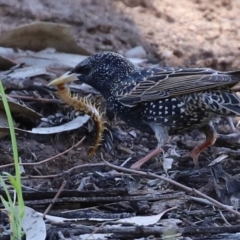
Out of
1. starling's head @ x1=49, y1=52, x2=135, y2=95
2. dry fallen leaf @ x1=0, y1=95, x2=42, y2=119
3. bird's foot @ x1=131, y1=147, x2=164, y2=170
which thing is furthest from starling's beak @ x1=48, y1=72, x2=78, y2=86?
bird's foot @ x1=131, y1=147, x2=164, y2=170

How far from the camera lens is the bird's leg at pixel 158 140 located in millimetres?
5125

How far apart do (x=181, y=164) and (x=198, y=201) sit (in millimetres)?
806

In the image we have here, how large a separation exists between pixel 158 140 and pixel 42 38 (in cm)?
189

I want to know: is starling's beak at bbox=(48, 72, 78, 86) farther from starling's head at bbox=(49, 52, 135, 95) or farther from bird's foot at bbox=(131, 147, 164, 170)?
bird's foot at bbox=(131, 147, 164, 170)

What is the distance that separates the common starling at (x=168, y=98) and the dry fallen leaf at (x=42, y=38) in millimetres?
1108

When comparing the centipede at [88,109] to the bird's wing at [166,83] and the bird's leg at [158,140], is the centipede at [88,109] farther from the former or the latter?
the bird's leg at [158,140]

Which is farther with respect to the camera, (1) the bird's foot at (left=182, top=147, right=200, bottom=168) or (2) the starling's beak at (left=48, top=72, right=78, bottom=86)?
(2) the starling's beak at (left=48, top=72, right=78, bottom=86)

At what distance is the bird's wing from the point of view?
5.16 metres

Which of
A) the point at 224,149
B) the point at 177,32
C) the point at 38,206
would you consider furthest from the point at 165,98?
the point at 177,32

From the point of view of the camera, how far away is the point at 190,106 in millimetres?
5242

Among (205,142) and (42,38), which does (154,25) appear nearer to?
(42,38)

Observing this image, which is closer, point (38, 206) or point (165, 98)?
point (38, 206)

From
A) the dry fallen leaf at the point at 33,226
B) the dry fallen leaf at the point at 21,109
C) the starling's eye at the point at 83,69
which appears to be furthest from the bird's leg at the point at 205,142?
the dry fallen leaf at the point at 33,226

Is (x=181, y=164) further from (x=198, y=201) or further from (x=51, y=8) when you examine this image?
(x=51, y=8)
